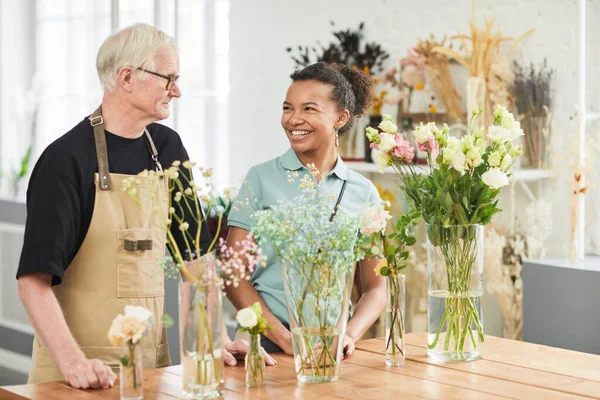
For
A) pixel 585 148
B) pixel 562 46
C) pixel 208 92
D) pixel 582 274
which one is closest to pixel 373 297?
pixel 582 274

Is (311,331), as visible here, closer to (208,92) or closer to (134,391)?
(134,391)

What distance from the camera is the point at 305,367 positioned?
7.08 ft

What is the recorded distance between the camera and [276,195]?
271 centimetres

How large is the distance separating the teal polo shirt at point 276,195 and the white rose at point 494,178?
482 millimetres

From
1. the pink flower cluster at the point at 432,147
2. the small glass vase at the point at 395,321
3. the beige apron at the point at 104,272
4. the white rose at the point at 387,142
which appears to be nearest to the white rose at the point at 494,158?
the pink flower cluster at the point at 432,147

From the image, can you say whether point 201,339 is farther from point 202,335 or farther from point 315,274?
point 315,274

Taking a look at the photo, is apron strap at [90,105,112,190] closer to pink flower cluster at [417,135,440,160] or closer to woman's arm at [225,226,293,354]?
woman's arm at [225,226,293,354]

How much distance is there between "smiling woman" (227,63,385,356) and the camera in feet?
8.67

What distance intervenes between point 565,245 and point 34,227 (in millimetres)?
2897

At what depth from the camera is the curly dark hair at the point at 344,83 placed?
2.78 meters

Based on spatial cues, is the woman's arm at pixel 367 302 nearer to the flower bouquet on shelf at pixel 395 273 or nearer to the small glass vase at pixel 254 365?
the flower bouquet on shelf at pixel 395 273

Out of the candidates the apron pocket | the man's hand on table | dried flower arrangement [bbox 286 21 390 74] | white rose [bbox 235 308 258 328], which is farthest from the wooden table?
dried flower arrangement [bbox 286 21 390 74]

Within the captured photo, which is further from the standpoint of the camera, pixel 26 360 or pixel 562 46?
pixel 26 360

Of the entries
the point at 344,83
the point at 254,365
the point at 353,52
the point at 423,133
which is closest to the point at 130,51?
the point at 344,83
